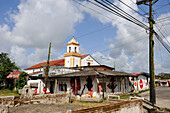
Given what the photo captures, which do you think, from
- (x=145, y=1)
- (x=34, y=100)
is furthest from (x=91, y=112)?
(x=145, y=1)

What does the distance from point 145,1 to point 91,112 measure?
1196 centimetres

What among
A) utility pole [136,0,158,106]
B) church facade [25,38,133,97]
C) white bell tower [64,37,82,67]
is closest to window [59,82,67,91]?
church facade [25,38,133,97]

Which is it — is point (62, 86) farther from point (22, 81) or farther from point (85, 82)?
point (22, 81)

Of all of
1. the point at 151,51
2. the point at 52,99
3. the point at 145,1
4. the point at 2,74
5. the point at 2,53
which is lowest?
the point at 52,99

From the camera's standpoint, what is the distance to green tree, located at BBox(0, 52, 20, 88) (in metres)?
31.8

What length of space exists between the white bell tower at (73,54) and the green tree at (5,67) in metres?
16.7

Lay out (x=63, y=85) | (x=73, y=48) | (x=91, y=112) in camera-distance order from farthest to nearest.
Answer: (x=73, y=48)
(x=63, y=85)
(x=91, y=112)

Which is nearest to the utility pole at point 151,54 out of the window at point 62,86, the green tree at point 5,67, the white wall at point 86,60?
the window at point 62,86

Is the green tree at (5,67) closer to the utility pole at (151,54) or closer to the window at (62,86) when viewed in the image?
the window at (62,86)

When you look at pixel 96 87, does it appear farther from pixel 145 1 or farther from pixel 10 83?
pixel 10 83

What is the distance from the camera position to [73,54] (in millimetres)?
46312

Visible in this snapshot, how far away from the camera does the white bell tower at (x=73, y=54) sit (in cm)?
4591

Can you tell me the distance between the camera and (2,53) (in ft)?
113

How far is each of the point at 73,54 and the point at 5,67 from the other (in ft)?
65.6
